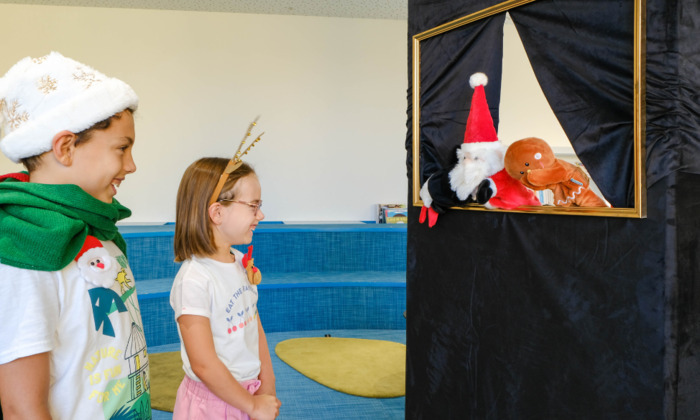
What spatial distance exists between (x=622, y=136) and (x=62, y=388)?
116 cm

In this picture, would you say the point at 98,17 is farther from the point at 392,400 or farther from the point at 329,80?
the point at 392,400

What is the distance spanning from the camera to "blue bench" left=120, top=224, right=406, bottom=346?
326 cm

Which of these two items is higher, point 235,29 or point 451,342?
point 235,29

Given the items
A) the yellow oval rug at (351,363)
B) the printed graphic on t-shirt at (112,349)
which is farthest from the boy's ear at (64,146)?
the yellow oval rug at (351,363)

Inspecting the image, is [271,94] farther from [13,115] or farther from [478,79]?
[13,115]

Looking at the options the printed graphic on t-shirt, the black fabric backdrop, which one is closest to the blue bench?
the black fabric backdrop

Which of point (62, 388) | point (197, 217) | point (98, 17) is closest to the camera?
point (62, 388)

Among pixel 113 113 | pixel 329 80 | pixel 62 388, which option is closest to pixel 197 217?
pixel 113 113

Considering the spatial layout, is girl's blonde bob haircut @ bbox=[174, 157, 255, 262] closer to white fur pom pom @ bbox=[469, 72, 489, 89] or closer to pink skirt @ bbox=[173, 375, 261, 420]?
pink skirt @ bbox=[173, 375, 261, 420]

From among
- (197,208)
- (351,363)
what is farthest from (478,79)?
(351,363)

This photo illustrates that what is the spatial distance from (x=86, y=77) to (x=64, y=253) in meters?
0.32

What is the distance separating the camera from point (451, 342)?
163cm

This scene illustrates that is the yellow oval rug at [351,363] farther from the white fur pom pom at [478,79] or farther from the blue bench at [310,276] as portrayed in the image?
the white fur pom pom at [478,79]

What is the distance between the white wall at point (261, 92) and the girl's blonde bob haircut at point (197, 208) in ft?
9.67
